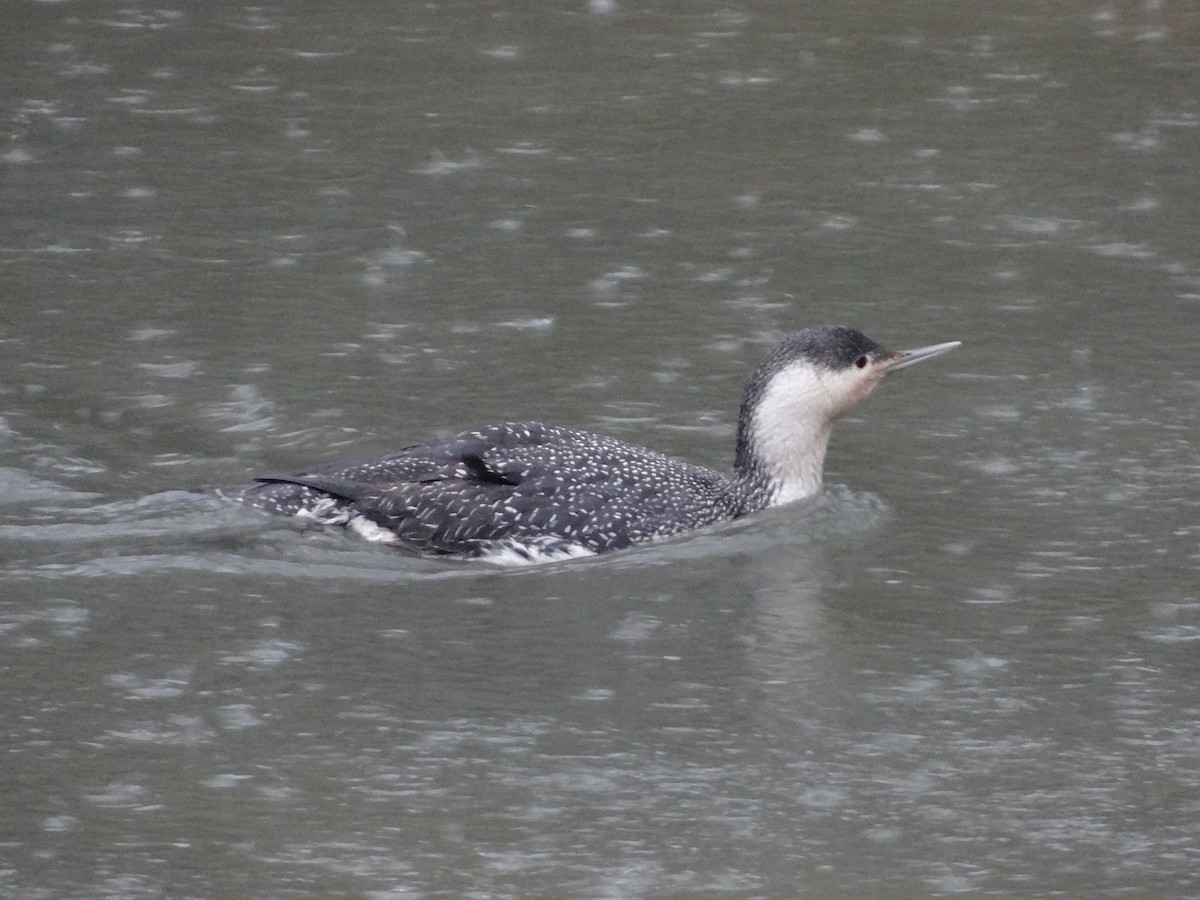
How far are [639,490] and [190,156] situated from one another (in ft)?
16.4

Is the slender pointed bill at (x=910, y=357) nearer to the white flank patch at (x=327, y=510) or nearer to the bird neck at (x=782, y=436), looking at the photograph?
the bird neck at (x=782, y=436)

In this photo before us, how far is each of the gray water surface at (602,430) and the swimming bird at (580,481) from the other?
0.41 ft

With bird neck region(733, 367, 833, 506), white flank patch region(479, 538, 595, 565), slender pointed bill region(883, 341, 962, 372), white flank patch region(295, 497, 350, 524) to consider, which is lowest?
white flank patch region(479, 538, 595, 565)

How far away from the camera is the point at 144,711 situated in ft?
23.0

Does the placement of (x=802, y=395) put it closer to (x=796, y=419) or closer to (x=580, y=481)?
(x=796, y=419)

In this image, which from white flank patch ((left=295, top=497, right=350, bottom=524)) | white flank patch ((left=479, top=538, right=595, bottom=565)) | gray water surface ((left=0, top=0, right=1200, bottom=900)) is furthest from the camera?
white flank patch ((left=295, top=497, right=350, bottom=524))

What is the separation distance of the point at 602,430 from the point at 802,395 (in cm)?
108

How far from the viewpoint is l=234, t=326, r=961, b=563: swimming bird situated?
850 centimetres

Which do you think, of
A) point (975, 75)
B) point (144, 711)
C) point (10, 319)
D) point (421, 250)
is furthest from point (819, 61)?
point (144, 711)

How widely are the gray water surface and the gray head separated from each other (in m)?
0.19

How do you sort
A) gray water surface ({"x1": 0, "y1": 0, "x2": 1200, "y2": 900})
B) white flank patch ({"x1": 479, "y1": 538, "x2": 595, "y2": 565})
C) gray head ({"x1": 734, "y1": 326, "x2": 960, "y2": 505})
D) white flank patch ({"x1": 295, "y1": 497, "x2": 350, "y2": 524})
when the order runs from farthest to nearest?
gray head ({"x1": 734, "y1": 326, "x2": 960, "y2": 505}) < white flank patch ({"x1": 295, "y1": 497, "x2": 350, "y2": 524}) < white flank patch ({"x1": 479, "y1": 538, "x2": 595, "y2": 565}) < gray water surface ({"x1": 0, "y1": 0, "x2": 1200, "y2": 900})

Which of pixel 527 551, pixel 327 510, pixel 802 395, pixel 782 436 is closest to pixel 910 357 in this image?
pixel 802 395

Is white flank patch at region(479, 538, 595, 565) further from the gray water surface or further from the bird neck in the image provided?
the bird neck

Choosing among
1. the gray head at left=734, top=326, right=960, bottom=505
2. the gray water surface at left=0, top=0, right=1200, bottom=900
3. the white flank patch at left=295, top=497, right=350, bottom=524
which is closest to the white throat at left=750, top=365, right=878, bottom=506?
the gray head at left=734, top=326, right=960, bottom=505
